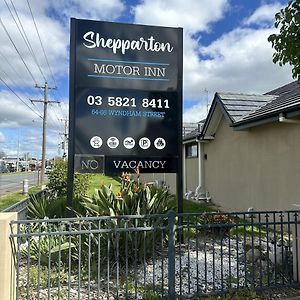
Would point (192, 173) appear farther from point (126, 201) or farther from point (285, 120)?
point (126, 201)

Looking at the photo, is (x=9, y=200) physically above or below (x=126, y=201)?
below

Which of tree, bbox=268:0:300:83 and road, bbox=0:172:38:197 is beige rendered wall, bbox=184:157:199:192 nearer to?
road, bbox=0:172:38:197

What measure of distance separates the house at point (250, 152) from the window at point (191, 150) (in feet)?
0.18

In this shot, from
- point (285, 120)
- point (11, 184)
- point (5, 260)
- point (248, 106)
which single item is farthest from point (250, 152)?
point (11, 184)

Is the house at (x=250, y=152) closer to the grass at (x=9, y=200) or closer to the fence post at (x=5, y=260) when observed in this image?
the fence post at (x=5, y=260)

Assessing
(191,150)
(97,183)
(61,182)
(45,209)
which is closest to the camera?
(45,209)

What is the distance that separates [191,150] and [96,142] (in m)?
11.8

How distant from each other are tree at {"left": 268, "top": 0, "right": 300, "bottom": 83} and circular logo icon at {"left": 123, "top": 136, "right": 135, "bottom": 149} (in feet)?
9.48

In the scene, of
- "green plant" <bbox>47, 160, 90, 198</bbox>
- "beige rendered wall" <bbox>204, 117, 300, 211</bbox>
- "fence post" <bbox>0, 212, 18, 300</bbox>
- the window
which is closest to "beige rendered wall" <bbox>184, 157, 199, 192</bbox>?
the window

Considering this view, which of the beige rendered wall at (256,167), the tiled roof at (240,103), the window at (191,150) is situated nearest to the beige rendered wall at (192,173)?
the window at (191,150)

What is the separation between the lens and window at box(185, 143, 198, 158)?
654 inches

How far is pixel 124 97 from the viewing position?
623 cm

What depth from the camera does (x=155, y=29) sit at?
6.43m

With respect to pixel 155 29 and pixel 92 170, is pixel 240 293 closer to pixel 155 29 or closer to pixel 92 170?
pixel 92 170
